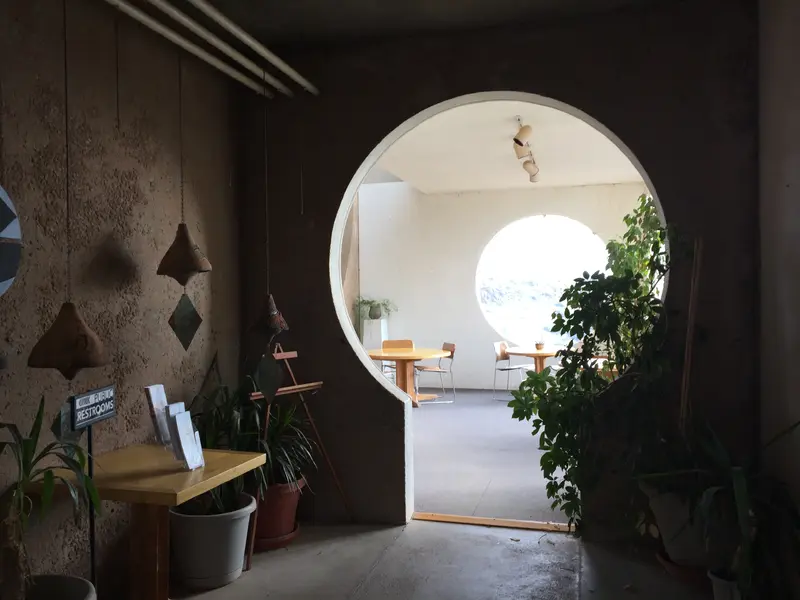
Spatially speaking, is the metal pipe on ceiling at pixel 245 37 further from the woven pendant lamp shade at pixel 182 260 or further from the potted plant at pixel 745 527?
the potted plant at pixel 745 527

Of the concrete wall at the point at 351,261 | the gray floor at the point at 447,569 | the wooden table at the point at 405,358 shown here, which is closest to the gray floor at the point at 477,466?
the wooden table at the point at 405,358

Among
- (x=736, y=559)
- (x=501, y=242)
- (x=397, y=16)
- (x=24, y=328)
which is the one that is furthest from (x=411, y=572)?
(x=501, y=242)

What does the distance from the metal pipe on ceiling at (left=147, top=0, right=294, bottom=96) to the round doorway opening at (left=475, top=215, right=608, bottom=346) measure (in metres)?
5.99

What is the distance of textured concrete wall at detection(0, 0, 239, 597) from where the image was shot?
239 centimetres

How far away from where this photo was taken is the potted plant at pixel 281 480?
3.29 m

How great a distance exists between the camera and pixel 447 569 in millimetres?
3023

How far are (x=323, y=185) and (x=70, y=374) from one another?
6.09 feet

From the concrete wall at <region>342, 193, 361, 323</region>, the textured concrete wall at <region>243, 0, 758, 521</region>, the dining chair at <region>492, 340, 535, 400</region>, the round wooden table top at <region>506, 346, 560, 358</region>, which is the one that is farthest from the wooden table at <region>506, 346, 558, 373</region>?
the textured concrete wall at <region>243, 0, 758, 521</region>

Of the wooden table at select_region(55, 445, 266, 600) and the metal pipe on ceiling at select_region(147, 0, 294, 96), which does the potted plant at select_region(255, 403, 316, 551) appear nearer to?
the wooden table at select_region(55, 445, 266, 600)

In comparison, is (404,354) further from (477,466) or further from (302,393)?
(302,393)

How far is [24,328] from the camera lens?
2.39 m

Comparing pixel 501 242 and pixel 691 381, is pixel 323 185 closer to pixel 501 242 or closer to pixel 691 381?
pixel 691 381

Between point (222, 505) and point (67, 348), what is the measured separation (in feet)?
3.70

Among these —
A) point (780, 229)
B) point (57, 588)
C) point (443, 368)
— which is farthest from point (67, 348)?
point (443, 368)
